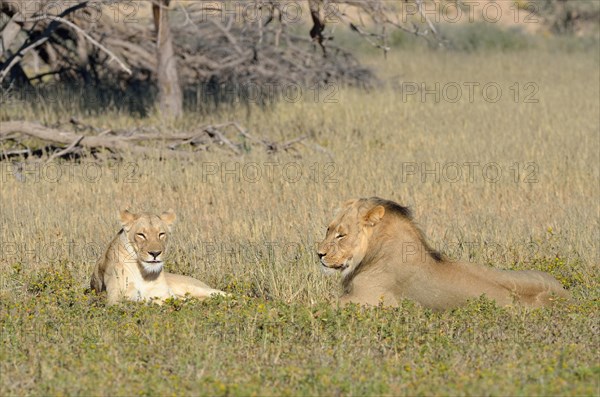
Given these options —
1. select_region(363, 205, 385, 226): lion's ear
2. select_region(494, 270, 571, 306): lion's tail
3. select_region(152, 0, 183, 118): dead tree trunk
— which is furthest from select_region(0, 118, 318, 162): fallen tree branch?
select_region(494, 270, 571, 306): lion's tail

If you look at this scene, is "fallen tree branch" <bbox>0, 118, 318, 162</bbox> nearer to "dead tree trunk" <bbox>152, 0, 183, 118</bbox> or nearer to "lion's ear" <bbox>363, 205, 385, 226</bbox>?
"dead tree trunk" <bbox>152, 0, 183, 118</bbox>

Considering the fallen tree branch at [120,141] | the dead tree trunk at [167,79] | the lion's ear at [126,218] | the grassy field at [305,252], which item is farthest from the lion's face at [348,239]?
the dead tree trunk at [167,79]

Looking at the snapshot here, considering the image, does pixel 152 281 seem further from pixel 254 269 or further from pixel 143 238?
pixel 254 269

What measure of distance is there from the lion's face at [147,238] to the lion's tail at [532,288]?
2.36 metres

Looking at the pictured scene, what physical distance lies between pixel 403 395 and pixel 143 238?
2.56m

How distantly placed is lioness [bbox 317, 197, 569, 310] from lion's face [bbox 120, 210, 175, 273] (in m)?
1.12

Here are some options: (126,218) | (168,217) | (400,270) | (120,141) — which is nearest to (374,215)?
(400,270)

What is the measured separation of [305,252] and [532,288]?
2268mm

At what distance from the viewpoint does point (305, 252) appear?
361 inches

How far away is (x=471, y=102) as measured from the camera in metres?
20.1

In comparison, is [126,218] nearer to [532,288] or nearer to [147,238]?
[147,238]

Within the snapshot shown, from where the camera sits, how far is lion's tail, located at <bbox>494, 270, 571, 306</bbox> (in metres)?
7.47

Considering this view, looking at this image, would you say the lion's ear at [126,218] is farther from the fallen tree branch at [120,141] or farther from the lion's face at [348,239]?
the fallen tree branch at [120,141]

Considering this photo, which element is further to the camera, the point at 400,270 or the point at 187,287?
the point at 187,287
